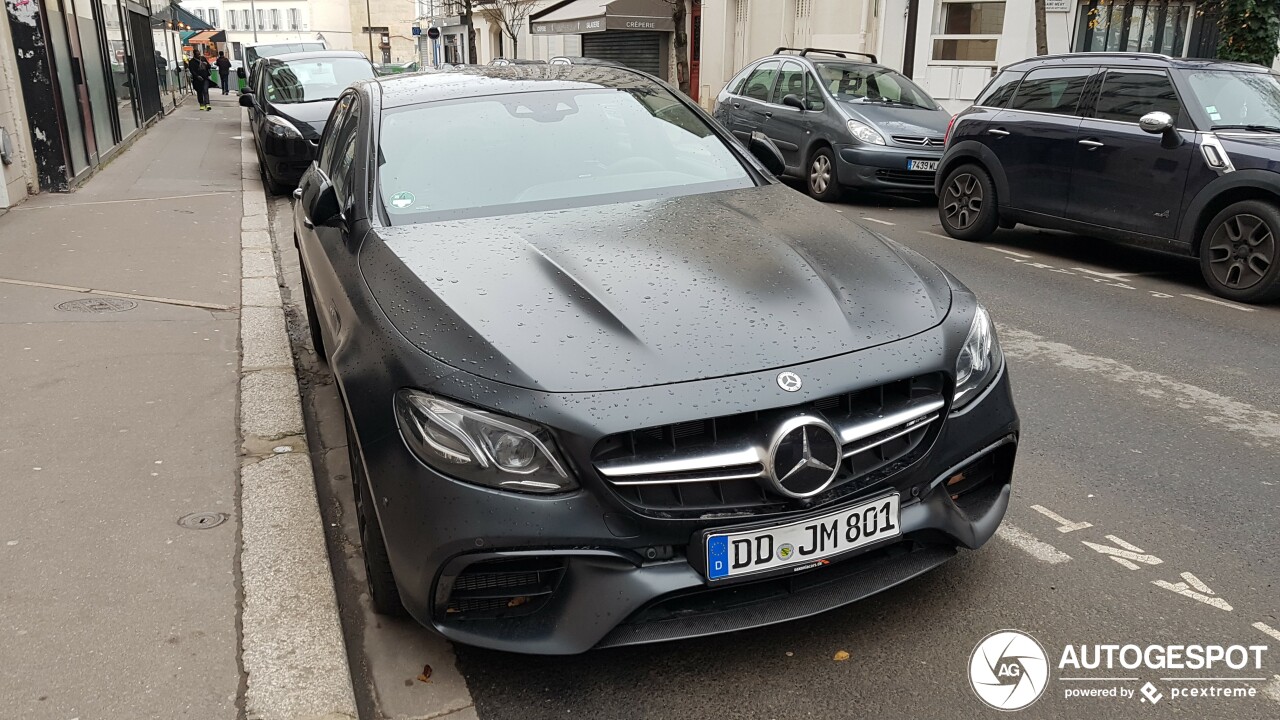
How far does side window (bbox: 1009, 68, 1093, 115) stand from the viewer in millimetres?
8289

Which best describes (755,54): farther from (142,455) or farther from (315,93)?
(142,455)

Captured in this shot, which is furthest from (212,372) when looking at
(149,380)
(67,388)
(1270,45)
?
(1270,45)

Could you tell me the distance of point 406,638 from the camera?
3.00m

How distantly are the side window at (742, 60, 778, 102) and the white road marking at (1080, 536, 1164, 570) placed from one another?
10374mm

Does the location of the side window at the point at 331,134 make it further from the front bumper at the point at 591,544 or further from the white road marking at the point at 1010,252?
the white road marking at the point at 1010,252

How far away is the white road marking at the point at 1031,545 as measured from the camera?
3359 millimetres

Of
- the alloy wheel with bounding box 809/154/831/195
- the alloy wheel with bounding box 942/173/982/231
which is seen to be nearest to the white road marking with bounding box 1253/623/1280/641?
the alloy wheel with bounding box 942/173/982/231

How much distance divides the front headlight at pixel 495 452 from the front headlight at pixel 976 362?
1.13m

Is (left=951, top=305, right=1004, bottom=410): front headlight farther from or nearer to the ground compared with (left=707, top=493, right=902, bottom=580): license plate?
farther from the ground

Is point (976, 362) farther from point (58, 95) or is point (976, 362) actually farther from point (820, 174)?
point (58, 95)

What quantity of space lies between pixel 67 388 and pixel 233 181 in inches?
350

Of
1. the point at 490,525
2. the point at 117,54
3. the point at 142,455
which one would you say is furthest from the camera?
the point at 117,54

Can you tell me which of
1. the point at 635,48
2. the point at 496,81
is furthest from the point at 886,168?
the point at 635,48

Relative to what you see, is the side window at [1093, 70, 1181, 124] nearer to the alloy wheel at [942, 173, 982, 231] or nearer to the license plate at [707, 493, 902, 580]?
the alloy wheel at [942, 173, 982, 231]
